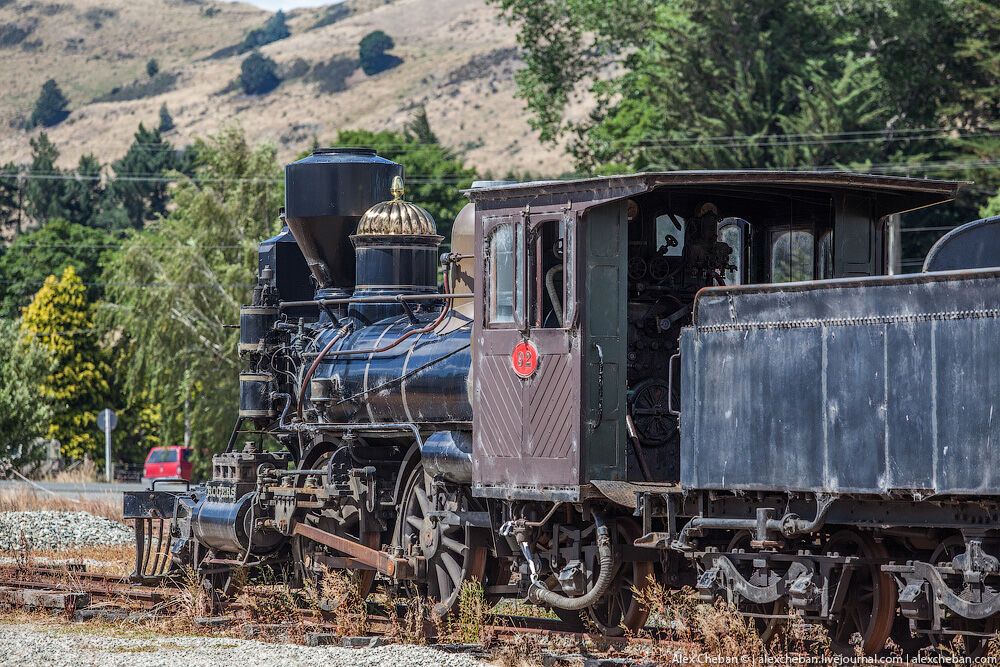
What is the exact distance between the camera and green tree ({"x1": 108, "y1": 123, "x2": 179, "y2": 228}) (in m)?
92.6

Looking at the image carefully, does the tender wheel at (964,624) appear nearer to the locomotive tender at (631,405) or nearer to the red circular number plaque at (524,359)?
the locomotive tender at (631,405)

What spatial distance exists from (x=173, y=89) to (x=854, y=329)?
519 feet

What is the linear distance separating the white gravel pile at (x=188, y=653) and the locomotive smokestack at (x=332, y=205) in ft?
15.3

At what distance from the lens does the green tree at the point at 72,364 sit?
184ft

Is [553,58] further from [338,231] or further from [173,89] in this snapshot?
[173,89]

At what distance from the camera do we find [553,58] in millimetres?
51500

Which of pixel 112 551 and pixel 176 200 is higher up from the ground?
pixel 176 200

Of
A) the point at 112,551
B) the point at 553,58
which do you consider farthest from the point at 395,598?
the point at 553,58

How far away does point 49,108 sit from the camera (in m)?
156

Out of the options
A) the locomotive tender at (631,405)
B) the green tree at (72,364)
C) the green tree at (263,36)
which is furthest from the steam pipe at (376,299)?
the green tree at (263,36)

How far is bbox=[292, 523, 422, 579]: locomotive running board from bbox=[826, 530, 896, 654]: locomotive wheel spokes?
452 cm

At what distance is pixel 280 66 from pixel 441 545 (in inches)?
5897

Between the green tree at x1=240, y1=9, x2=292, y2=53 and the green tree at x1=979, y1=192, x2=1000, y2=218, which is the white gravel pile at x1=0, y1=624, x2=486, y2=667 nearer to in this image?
the green tree at x1=979, y1=192, x2=1000, y2=218

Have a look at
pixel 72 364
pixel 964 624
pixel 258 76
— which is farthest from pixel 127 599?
pixel 258 76
